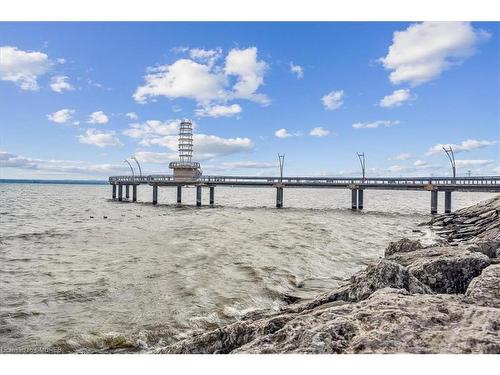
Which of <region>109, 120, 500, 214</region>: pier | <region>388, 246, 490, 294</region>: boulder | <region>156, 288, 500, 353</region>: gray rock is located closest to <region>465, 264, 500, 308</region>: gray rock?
<region>156, 288, 500, 353</region>: gray rock

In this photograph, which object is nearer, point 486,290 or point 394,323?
point 394,323

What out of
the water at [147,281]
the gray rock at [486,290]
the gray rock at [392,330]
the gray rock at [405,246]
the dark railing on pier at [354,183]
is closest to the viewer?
the gray rock at [392,330]

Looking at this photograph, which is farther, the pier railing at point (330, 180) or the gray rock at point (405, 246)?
the pier railing at point (330, 180)

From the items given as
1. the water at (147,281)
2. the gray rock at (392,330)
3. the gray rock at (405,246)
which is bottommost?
the water at (147,281)

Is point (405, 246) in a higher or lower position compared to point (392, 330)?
lower

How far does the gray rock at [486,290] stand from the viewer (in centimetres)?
436

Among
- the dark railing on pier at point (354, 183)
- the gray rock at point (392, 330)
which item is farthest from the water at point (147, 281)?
the dark railing on pier at point (354, 183)

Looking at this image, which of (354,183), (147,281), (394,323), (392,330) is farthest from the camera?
(354,183)

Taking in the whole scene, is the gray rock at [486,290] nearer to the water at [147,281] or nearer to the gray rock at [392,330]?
the gray rock at [392,330]

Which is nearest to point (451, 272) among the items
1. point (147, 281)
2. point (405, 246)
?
point (405, 246)

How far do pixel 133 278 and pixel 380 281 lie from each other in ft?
28.5

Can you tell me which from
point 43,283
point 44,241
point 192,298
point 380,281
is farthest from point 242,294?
point 44,241

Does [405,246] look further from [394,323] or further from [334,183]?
[334,183]

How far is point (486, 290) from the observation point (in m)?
4.54
